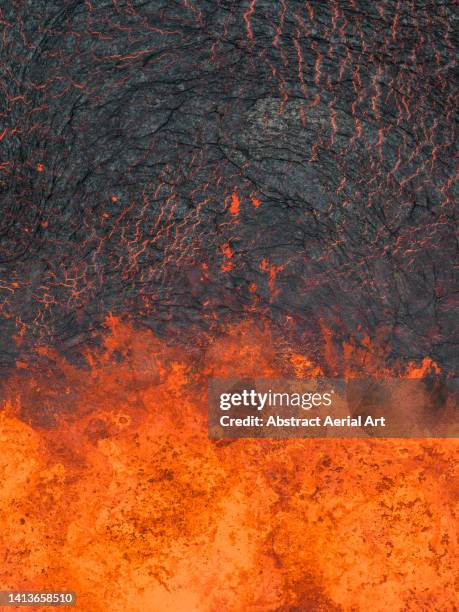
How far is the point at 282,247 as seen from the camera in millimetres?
2430

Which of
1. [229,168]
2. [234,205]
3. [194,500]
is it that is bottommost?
[194,500]

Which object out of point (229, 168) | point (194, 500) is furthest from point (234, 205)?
point (194, 500)

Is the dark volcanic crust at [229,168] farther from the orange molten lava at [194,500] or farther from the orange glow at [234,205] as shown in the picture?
the orange molten lava at [194,500]

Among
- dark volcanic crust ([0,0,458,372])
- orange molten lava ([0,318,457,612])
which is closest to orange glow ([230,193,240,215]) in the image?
dark volcanic crust ([0,0,458,372])

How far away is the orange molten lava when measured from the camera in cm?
240

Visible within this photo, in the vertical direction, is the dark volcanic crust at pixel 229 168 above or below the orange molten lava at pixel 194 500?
above

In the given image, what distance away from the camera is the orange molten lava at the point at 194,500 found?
240 cm

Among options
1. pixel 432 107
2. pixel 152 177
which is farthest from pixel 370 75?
pixel 152 177

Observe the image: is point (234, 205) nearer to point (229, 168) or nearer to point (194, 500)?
point (229, 168)

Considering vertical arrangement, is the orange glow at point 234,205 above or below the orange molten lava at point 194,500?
above

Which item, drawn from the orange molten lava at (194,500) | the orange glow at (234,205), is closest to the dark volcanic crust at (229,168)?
the orange glow at (234,205)

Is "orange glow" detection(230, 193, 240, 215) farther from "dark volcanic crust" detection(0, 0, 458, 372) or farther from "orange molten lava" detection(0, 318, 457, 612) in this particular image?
"orange molten lava" detection(0, 318, 457, 612)

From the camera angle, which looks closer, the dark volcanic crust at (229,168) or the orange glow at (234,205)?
the dark volcanic crust at (229,168)

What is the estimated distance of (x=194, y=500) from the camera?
2.41 metres
